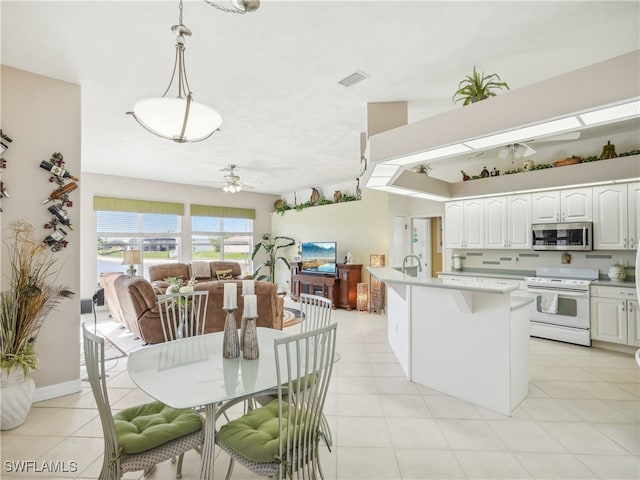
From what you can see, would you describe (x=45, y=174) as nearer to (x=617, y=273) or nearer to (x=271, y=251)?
(x=271, y=251)

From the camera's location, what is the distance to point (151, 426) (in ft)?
5.24

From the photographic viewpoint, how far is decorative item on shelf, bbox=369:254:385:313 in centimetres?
621

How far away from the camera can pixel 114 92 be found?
3.04 m

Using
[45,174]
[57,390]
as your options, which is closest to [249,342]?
[57,390]

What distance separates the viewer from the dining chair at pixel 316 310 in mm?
2490

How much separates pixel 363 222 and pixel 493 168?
2599 mm

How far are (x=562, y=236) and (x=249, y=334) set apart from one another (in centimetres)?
465

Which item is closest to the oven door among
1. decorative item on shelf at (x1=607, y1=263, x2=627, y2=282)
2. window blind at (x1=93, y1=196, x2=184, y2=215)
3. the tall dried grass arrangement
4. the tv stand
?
decorative item on shelf at (x1=607, y1=263, x2=627, y2=282)

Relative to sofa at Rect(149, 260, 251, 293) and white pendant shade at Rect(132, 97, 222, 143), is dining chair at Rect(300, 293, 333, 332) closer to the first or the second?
white pendant shade at Rect(132, 97, 222, 143)

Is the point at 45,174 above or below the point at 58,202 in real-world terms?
above

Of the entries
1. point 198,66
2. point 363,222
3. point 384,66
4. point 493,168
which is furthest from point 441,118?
point 363,222

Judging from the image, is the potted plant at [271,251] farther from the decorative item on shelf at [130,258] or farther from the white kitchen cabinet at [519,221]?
the white kitchen cabinet at [519,221]

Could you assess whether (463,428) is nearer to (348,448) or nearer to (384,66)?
(348,448)

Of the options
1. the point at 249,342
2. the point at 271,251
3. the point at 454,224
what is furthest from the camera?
the point at 271,251
